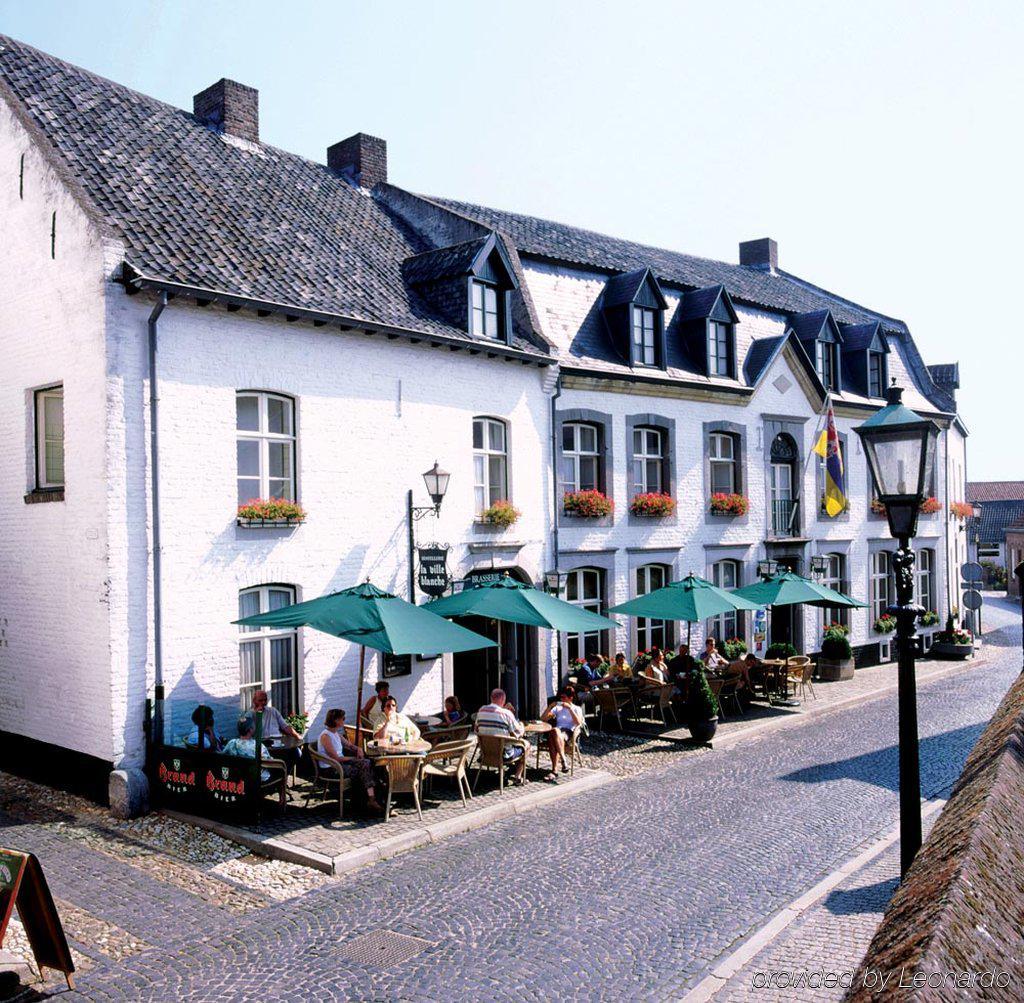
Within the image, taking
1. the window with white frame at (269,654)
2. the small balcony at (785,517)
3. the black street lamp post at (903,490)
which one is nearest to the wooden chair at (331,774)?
the window with white frame at (269,654)

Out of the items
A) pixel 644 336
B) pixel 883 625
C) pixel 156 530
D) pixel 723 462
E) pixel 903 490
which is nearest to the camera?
pixel 903 490

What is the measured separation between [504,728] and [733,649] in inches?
421

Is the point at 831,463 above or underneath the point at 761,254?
underneath

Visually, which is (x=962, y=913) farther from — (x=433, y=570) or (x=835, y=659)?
(x=835, y=659)

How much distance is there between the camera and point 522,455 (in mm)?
18203

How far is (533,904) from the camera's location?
8.99 meters

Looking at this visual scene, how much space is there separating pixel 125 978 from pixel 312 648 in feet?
22.7

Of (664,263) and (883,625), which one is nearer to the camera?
(664,263)

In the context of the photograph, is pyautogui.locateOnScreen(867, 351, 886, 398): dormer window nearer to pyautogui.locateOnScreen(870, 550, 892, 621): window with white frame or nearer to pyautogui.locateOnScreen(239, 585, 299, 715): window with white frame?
pyautogui.locateOnScreen(870, 550, 892, 621): window with white frame

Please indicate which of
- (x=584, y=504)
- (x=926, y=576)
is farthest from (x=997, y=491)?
(x=584, y=504)

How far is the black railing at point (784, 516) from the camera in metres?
24.5

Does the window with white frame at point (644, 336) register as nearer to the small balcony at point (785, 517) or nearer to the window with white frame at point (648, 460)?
the window with white frame at point (648, 460)

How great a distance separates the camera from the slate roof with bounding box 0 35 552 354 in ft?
44.7

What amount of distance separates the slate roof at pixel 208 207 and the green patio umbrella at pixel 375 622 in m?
4.41
